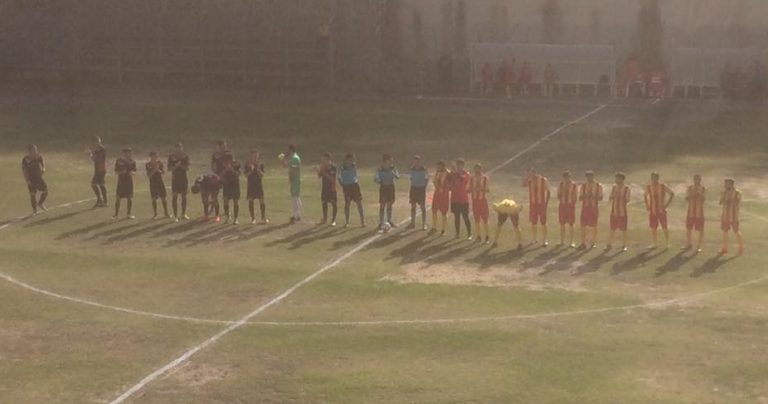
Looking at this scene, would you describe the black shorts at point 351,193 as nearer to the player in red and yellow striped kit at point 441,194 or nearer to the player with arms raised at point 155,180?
the player in red and yellow striped kit at point 441,194

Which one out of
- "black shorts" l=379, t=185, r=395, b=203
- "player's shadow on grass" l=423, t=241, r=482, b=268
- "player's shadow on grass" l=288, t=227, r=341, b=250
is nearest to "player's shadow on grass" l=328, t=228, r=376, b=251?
"player's shadow on grass" l=288, t=227, r=341, b=250

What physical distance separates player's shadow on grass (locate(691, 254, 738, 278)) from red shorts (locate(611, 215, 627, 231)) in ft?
6.70

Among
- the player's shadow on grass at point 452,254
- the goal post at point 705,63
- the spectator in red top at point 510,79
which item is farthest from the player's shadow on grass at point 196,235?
the goal post at point 705,63

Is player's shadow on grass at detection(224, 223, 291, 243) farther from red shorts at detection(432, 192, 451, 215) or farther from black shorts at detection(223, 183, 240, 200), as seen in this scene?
red shorts at detection(432, 192, 451, 215)

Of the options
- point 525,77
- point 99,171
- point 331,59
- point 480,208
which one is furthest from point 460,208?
point 331,59

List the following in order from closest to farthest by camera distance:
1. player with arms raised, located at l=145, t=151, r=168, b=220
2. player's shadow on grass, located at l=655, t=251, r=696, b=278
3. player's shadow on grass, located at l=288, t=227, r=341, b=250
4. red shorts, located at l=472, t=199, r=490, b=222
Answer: player's shadow on grass, located at l=655, t=251, r=696, b=278 < player's shadow on grass, located at l=288, t=227, r=341, b=250 < red shorts, located at l=472, t=199, r=490, b=222 < player with arms raised, located at l=145, t=151, r=168, b=220

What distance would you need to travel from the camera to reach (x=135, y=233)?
27.5 metres

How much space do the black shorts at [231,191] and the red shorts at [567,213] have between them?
7959mm

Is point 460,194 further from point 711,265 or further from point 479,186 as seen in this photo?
point 711,265

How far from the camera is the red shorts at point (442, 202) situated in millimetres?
27203

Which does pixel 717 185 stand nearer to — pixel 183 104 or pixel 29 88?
pixel 183 104

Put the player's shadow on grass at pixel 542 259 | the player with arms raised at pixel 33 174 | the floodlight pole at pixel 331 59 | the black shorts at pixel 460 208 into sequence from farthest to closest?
the floodlight pole at pixel 331 59 < the player with arms raised at pixel 33 174 < the black shorts at pixel 460 208 < the player's shadow on grass at pixel 542 259

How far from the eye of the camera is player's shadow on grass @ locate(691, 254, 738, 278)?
77.6 feet

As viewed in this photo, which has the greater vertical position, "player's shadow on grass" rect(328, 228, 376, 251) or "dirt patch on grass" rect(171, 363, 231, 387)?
"player's shadow on grass" rect(328, 228, 376, 251)
